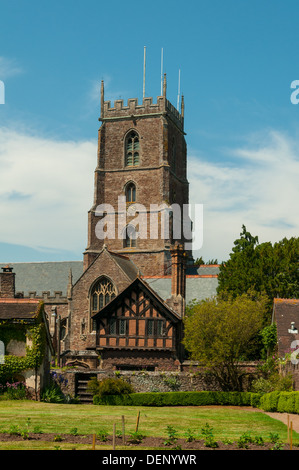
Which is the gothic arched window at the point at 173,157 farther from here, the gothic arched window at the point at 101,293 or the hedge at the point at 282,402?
the hedge at the point at 282,402

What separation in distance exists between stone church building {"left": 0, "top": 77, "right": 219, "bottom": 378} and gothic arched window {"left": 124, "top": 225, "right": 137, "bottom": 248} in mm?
92

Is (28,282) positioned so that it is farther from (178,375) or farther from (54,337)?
(178,375)

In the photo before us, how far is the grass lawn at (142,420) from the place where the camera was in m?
18.5

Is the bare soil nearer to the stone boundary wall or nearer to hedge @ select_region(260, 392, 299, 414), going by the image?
hedge @ select_region(260, 392, 299, 414)

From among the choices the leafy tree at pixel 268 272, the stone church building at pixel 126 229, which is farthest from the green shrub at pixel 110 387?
the stone church building at pixel 126 229

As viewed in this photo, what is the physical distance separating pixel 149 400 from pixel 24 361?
581cm

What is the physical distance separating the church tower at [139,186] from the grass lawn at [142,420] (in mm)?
32414

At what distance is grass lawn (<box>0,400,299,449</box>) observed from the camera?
18.5 meters

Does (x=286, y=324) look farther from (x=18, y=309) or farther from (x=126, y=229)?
(x=126, y=229)

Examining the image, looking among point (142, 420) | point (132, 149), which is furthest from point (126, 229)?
point (142, 420)

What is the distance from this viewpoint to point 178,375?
33094mm

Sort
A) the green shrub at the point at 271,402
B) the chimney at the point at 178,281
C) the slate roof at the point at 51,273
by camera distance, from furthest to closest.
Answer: the slate roof at the point at 51,273 < the chimney at the point at 178,281 < the green shrub at the point at 271,402

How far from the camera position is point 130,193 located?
207ft

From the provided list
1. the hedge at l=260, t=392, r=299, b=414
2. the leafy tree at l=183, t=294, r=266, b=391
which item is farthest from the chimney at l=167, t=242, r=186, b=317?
the hedge at l=260, t=392, r=299, b=414
